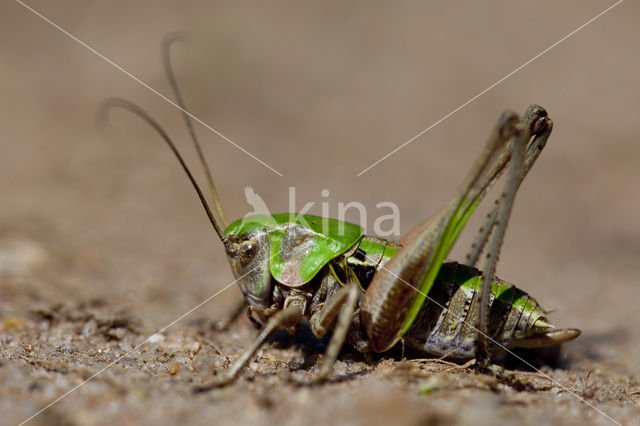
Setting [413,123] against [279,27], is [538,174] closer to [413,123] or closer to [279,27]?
[413,123]

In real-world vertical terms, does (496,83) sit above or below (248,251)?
above

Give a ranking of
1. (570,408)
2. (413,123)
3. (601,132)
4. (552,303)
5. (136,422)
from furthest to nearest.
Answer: (413,123) < (601,132) < (552,303) < (570,408) < (136,422)

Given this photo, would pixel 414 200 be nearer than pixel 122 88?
Yes

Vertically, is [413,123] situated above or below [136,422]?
above

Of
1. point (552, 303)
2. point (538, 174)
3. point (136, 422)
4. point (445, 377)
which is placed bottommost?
point (136, 422)

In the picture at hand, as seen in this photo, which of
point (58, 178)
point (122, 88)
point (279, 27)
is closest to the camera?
point (58, 178)

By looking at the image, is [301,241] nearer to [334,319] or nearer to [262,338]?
[334,319]

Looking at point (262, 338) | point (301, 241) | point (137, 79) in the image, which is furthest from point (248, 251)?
point (137, 79)

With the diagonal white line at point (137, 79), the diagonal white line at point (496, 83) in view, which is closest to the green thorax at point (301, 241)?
the diagonal white line at point (137, 79)

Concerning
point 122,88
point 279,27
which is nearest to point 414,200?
point 122,88
